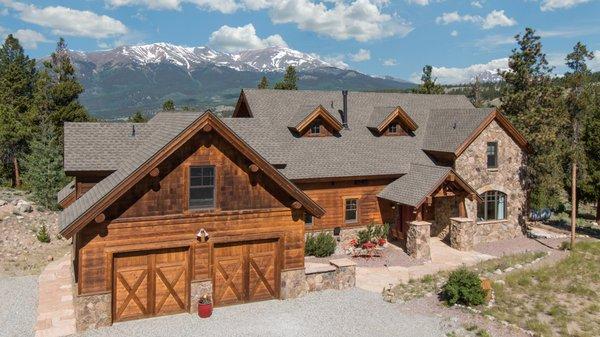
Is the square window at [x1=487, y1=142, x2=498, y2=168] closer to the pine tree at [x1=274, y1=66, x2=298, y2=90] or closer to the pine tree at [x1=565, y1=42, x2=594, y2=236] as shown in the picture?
the pine tree at [x1=565, y1=42, x2=594, y2=236]

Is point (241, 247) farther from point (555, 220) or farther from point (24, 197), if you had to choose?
point (555, 220)

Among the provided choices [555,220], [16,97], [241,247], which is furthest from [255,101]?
[16,97]

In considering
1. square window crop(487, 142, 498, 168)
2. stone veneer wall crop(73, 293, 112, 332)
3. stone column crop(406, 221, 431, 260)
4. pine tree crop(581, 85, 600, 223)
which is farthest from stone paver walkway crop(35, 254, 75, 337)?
pine tree crop(581, 85, 600, 223)

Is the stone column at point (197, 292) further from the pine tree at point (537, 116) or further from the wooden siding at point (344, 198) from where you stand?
the pine tree at point (537, 116)

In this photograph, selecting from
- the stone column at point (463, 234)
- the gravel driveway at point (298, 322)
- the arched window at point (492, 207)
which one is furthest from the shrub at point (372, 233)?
the gravel driveway at point (298, 322)

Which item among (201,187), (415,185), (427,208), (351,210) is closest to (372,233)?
(351,210)

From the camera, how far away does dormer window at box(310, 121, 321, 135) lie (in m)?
26.9

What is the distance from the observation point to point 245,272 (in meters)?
15.9

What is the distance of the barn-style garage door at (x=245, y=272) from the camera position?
15.5 meters

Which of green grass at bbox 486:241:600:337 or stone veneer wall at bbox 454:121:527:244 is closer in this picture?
green grass at bbox 486:241:600:337

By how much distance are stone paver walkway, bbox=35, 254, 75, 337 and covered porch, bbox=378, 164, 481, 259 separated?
48.1 ft

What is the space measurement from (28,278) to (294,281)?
10.8 meters

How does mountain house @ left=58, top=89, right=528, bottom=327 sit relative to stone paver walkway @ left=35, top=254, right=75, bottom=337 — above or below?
above

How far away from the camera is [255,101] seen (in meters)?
28.7
